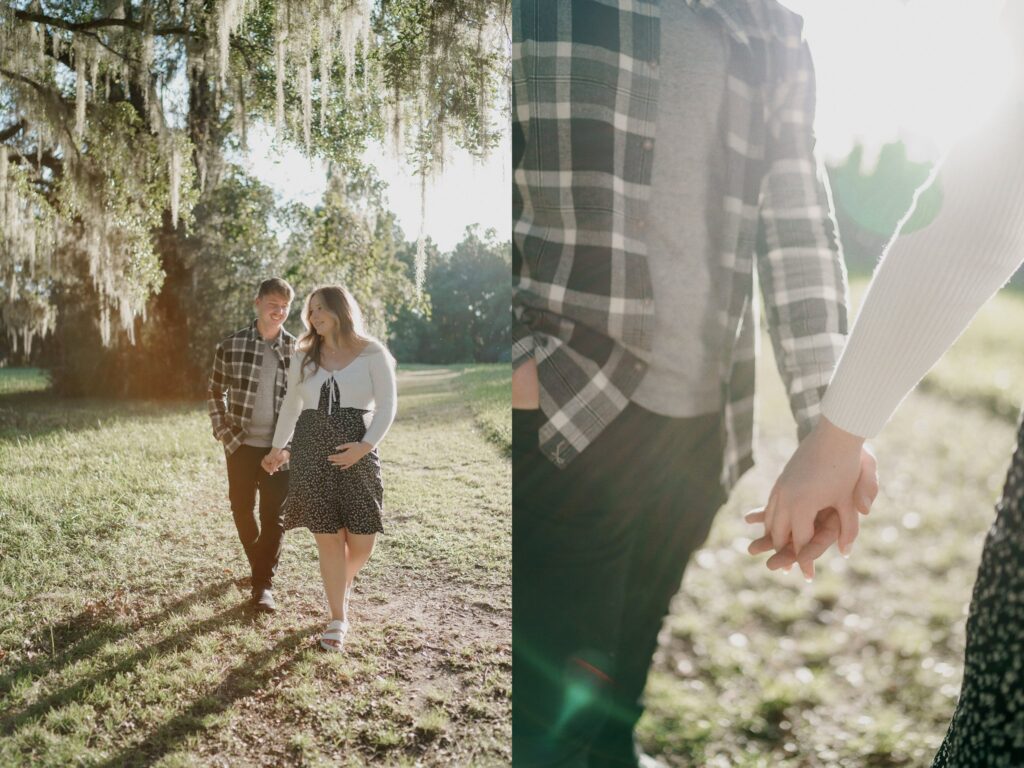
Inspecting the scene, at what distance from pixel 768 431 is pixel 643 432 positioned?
3.82m

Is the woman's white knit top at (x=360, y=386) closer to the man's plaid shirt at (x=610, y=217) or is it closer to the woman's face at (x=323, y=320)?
the woman's face at (x=323, y=320)

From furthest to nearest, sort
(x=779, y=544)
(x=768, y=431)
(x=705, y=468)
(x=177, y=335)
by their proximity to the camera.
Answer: (x=768, y=431), (x=177, y=335), (x=705, y=468), (x=779, y=544)

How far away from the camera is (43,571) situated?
2145mm

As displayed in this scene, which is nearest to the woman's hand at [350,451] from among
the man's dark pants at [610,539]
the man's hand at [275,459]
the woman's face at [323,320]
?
the man's hand at [275,459]

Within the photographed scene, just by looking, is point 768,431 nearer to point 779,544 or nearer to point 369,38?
point 369,38

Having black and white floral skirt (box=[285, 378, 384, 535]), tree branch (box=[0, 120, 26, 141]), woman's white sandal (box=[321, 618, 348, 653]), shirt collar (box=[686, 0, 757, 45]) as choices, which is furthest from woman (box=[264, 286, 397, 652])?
tree branch (box=[0, 120, 26, 141])

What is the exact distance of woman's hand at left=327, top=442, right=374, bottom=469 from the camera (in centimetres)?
185

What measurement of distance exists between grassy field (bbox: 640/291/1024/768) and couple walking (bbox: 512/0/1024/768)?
41.6 inches

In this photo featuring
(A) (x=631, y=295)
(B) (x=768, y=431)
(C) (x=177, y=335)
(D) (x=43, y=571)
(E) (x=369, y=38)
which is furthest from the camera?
(B) (x=768, y=431)

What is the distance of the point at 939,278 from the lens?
1.89 feet

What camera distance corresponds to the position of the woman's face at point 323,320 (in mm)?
1854

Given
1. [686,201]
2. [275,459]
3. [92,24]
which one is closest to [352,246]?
[275,459]

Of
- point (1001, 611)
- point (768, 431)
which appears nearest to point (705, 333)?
point (1001, 611)

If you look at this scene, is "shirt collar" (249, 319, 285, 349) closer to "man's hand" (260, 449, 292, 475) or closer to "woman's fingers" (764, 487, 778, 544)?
"man's hand" (260, 449, 292, 475)
